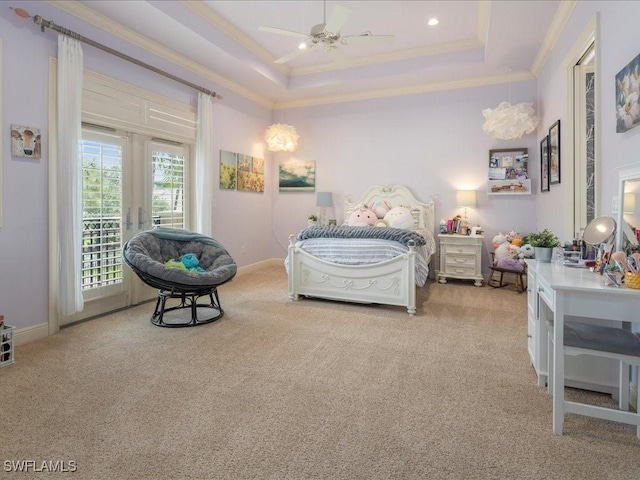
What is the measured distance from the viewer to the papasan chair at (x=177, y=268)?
3.39 meters

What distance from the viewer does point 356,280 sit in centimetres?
415

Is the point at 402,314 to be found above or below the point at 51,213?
below

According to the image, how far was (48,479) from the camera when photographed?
1.56 meters

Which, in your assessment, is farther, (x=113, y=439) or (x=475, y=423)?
(x=475, y=423)

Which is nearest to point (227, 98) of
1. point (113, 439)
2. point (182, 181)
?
point (182, 181)

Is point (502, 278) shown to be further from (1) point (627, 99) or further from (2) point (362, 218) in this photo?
(1) point (627, 99)

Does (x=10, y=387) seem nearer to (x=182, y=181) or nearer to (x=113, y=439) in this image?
(x=113, y=439)

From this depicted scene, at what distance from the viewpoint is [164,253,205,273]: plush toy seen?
12.6ft

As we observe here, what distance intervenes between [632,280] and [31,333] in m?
4.27

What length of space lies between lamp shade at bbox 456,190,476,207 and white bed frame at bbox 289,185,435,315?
84.0 inches

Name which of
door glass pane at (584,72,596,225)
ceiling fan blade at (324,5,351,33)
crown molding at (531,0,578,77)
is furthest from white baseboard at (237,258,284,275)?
crown molding at (531,0,578,77)

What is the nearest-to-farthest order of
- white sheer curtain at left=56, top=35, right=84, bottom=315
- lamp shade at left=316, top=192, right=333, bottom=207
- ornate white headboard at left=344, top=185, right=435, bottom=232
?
white sheer curtain at left=56, top=35, right=84, bottom=315 → ornate white headboard at left=344, top=185, right=435, bottom=232 → lamp shade at left=316, top=192, right=333, bottom=207

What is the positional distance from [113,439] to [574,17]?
188 inches

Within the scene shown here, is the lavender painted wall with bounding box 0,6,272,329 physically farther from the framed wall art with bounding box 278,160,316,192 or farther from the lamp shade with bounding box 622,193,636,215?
the lamp shade with bounding box 622,193,636,215
